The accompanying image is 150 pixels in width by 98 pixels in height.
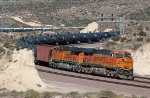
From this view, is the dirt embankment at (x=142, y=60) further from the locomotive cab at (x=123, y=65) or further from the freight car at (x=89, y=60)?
the locomotive cab at (x=123, y=65)

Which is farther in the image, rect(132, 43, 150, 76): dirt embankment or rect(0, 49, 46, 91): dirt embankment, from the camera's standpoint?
rect(132, 43, 150, 76): dirt embankment

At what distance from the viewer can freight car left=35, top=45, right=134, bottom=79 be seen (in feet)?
Answer: 134

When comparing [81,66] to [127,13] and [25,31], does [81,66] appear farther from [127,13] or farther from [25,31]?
[127,13]

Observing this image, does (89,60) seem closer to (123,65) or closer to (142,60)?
(123,65)

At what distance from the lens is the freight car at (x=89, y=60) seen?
40.8 metres

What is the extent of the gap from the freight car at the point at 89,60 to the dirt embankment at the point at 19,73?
1016cm

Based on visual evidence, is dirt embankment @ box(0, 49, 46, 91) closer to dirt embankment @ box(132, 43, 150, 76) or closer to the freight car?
the freight car

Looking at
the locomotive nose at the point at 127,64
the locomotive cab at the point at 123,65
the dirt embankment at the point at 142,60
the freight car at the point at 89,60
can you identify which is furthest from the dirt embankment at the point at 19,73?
the dirt embankment at the point at 142,60

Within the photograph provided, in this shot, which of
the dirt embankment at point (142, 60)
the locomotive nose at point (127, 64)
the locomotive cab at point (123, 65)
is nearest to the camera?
the locomotive cab at point (123, 65)

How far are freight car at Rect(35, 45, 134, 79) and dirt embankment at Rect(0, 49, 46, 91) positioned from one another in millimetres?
10158

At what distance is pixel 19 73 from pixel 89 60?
14327 millimetres

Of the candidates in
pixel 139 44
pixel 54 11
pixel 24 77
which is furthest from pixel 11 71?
pixel 54 11

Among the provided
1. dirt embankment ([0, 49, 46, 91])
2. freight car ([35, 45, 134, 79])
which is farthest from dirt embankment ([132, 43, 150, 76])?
dirt embankment ([0, 49, 46, 91])

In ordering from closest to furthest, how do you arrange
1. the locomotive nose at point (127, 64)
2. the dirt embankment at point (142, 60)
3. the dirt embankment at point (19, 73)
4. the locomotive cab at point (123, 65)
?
1. the dirt embankment at point (19, 73)
2. the locomotive cab at point (123, 65)
3. the locomotive nose at point (127, 64)
4. the dirt embankment at point (142, 60)
